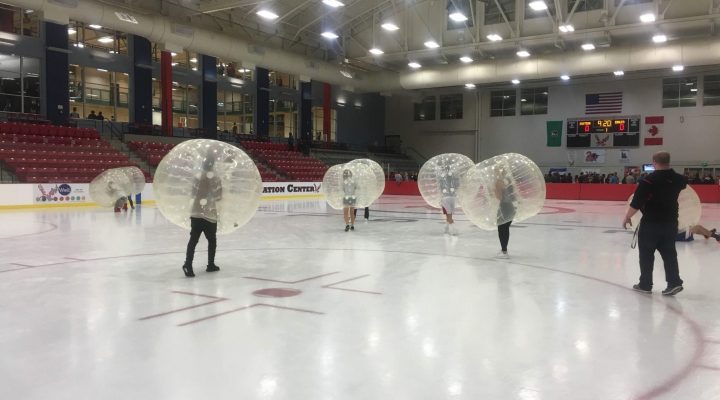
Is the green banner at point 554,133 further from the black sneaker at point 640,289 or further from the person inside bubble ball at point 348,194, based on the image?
the black sneaker at point 640,289

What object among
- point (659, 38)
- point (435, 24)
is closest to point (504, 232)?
point (659, 38)

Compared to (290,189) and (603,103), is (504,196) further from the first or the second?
(603,103)

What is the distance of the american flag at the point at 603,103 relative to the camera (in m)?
40.1

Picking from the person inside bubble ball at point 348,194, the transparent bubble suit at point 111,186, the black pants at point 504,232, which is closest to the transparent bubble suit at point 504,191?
the black pants at point 504,232

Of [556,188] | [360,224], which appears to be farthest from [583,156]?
[360,224]

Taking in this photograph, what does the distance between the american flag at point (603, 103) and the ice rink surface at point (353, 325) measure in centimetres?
3271

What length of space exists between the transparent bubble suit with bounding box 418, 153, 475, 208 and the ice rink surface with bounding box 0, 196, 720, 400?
2.45 m

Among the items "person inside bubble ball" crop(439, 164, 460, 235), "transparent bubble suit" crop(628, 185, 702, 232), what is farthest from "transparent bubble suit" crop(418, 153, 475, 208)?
"transparent bubble suit" crop(628, 185, 702, 232)

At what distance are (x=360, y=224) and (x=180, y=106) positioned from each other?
952 inches

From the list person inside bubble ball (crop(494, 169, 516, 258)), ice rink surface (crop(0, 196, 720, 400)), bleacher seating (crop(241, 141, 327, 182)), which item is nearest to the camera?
ice rink surface (crop(0, 196, 720, 400))

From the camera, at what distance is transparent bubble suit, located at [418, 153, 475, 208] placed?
12.4 meters

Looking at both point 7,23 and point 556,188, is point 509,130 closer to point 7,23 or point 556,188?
point 556,188

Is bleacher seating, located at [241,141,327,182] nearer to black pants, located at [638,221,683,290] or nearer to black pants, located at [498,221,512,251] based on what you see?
black pants, located at [498,221,512,251]

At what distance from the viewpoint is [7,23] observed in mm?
27266
